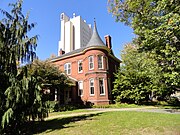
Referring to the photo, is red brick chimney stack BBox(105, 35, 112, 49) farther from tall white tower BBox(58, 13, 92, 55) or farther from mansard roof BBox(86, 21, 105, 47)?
tall white tower BBox(58, 13, 92, 55)

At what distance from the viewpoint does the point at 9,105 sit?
28.2ft

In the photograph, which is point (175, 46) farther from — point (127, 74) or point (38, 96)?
point (127, 74)

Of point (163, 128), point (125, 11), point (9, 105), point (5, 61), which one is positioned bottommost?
point (163, 128)

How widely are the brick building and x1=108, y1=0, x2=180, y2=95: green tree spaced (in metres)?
9.70

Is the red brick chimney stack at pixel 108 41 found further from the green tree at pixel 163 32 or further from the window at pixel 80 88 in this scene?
the green tree at pixel 163 32

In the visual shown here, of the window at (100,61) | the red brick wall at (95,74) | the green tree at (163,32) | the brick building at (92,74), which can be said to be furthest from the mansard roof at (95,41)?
the green tree at (163,32)

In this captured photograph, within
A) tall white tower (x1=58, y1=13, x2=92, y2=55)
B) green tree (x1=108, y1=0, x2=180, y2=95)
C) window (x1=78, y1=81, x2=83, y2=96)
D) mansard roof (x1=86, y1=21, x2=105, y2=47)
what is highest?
tall white tower (x1=58, y1=13, x2=92, y2=55)

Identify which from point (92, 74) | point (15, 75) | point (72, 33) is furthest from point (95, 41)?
point (72, 33)

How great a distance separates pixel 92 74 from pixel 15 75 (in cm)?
1576

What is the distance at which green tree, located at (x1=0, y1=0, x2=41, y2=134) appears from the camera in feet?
28.2

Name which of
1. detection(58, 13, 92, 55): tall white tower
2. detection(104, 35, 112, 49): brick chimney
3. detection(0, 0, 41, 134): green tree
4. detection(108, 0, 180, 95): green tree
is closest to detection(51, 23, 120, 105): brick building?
detection(104, 35, 112, 49): brick chimney

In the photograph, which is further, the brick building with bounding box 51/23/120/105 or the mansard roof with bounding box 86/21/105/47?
the mansard roof with bounding box 86/21/105/47

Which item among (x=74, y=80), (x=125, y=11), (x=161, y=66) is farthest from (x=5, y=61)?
(x=74, y=80)

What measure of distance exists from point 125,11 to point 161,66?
7481 millimetres
